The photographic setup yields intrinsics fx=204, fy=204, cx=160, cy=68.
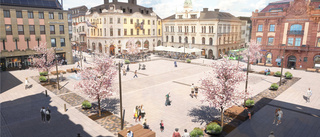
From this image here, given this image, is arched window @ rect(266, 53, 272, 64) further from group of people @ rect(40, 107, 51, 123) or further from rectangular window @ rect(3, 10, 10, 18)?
rectangular window @ rect(3, 10, 10, 18)

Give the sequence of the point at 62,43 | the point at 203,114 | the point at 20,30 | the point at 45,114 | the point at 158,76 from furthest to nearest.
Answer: the point at 62,43 < the point at 20,30 < the point at 158,76 < the point at 203,114 < the point at 45,114

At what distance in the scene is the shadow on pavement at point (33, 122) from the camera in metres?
Result: 14.6

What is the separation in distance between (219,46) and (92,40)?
121 feet

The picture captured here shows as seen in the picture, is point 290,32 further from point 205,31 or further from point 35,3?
point 35,3

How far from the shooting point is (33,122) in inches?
645

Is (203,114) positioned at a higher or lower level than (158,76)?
lower

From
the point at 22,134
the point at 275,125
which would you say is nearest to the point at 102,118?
the point at 22,134

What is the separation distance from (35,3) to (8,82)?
58.4 feet

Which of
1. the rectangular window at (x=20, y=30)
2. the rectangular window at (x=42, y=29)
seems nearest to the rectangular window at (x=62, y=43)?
the rectangular window at (x=42, y=29)

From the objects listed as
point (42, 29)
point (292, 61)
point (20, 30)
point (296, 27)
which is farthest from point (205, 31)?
point (20, 30)

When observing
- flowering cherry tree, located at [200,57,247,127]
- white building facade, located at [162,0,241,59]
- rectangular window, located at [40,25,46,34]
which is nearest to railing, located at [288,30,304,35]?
white building facade, located at [162,0,241,59]

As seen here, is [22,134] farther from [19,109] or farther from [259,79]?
[259,79]

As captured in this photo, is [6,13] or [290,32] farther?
[290,32]

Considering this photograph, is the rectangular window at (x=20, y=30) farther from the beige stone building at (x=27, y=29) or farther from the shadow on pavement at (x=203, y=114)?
the shadow on pavement at (x=203, y=114)
